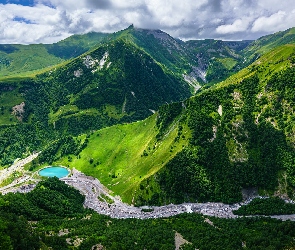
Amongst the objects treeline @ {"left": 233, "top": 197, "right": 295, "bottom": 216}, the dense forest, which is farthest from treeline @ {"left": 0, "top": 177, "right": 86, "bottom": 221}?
treeline @ {"left": 233, "top": 197, "right": 295, "bottom": 216}

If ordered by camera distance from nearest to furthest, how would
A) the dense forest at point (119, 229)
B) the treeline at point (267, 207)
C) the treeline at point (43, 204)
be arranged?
the dense forest at point (119, 229), the treeline at point (43, 204), the treeline at point (267, 207)

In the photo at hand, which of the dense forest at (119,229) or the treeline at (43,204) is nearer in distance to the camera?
the dense forest at (119,229)

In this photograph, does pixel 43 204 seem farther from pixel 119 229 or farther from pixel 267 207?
pixel 267 207

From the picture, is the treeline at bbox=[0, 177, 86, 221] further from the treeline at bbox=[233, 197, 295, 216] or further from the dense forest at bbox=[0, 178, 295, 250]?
the treeline at bbox=[233, 197, 295, 216]

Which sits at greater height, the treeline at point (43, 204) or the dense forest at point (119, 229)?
the treeline at point (43, 204)

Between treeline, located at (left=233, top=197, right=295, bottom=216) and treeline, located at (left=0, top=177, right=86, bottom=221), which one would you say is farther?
treeline, located at (left=233, top=197, right=295, bottom=216)

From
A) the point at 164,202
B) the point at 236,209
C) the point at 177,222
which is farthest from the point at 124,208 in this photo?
the point at 236,209

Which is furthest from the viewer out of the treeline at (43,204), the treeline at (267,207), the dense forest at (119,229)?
the treeline at (267,207)

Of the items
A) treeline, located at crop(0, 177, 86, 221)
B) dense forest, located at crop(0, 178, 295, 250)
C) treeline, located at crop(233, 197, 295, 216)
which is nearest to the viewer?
dense forest, located at crop(0, 178, 295, 250)

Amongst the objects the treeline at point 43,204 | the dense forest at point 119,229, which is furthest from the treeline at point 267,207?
the treeline at point 43,204

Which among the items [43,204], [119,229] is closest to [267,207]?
[119,229]

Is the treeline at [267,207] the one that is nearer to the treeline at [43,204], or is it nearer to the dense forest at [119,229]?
the dense forest at [119,229]
